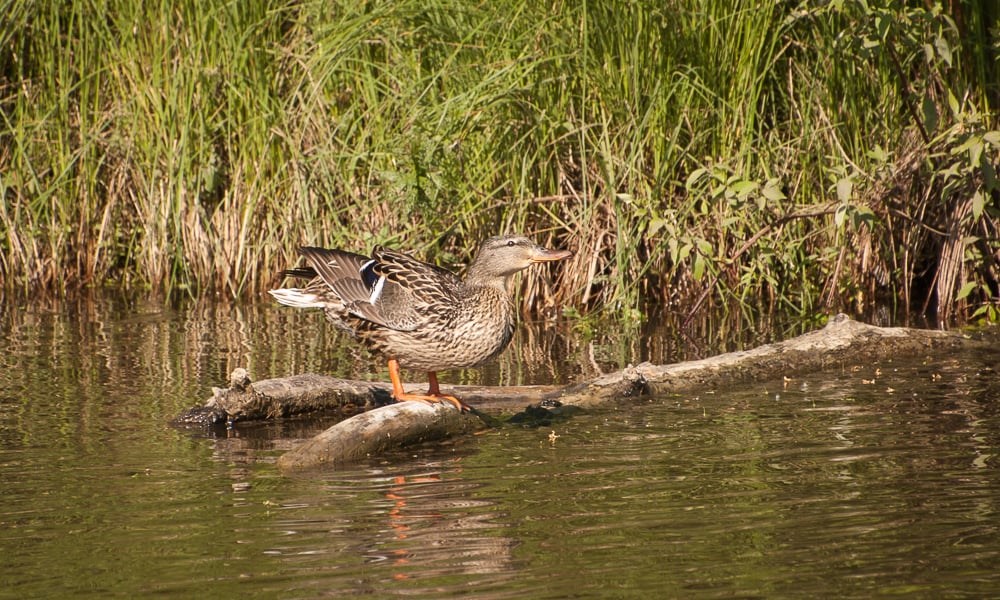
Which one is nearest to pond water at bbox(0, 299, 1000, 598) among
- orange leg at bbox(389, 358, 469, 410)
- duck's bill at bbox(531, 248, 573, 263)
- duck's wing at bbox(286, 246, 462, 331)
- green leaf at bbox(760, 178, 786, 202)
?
orange leg at bbox(389, 358, 469, 410)

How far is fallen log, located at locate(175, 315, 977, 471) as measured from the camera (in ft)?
19.1

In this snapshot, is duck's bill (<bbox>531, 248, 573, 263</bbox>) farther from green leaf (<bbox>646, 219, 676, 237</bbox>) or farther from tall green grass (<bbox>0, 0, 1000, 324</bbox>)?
tall green grass (<bbox>0, 0, 1000, 324</bbox>)

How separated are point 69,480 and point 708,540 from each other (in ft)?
8.54

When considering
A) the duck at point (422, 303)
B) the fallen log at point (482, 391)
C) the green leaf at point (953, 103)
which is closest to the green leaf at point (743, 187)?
the fallen log at point (482, 391)

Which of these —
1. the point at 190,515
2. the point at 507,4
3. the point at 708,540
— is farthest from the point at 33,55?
the point at 708,540

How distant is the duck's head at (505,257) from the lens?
7008 millimetres

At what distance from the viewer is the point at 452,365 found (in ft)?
22.6

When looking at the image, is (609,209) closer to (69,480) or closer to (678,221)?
(678,221)

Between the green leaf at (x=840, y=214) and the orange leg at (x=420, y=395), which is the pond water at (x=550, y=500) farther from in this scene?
the green leaf at (x=840, y=214)

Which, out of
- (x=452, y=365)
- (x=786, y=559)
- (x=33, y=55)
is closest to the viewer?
(x=786, y=559)

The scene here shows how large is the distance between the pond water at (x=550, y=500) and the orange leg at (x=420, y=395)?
0.24 meters

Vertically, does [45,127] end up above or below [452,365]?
above

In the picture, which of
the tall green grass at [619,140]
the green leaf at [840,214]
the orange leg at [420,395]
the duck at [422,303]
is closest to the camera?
the orange leg at [420,395]

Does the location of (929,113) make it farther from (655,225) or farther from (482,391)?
(482,391)
